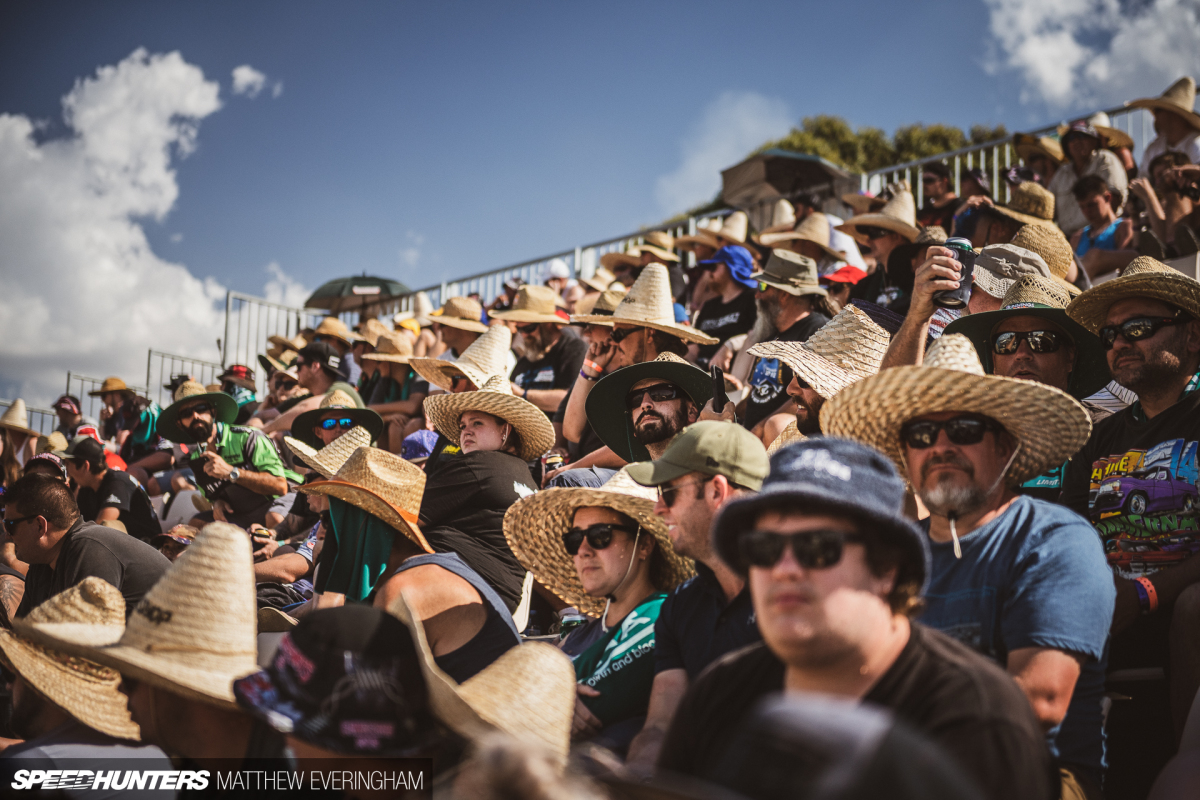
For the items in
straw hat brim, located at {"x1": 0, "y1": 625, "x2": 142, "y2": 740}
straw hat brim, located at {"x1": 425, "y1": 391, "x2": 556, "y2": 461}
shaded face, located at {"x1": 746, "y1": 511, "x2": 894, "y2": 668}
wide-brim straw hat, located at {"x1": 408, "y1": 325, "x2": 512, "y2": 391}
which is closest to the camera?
shaded face, located at {"x1": 746, "y1": 511, "x2": 894, "y2": 668}

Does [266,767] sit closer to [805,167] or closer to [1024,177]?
[1024,177]

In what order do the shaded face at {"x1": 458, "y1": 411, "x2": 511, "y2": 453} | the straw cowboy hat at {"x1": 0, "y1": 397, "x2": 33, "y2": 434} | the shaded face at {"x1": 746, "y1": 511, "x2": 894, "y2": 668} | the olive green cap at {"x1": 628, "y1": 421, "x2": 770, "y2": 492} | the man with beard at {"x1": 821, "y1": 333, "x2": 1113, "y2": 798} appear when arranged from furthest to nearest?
the straw cowboy hat at {"x1": 0, "y1": 397, "x2": 33, "y2": 434} → the shaded face at {"x1": 458, "y1": 411, "x2": 511, "y2": 453} → the olive green cap at {"x1": 628, "y1": 421, "x2": 770, "y2": 492} → the man with beard at {"x1": 821, "y1": 333, "x2": 1113, "y2": 798} → the shaded face at {"x1": 746, "y1": 511, "x2": 894, "y2": 668}

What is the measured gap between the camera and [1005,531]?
9.41ft

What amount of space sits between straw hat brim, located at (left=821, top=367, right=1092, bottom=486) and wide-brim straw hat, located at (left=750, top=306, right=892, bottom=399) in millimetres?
1009

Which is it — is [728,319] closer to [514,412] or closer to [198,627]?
[514,412]

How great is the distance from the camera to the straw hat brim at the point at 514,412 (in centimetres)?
571

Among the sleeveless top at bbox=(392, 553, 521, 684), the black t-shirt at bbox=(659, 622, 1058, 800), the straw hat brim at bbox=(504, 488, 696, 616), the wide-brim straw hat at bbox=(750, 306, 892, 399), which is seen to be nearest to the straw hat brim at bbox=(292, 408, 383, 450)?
the sleeveless top at bbox=(392, 553, 521, 684)

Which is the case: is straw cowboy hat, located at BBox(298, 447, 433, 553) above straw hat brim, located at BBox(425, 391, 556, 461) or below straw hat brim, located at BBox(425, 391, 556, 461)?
below

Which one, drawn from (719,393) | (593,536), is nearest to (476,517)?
(593,536)

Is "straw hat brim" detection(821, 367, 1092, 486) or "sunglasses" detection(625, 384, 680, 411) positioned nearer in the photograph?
"straw hat brim" detection(821, 367, 1092, 486)

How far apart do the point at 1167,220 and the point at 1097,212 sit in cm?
63

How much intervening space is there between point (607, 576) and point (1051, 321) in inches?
91.8

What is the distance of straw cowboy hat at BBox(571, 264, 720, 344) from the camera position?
257 inches

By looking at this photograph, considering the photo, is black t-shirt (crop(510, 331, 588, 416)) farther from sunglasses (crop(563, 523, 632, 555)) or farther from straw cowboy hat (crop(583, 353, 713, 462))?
sunglasses (crop(563, 523, 632, 555))
